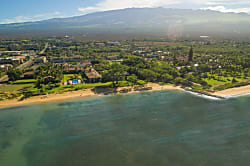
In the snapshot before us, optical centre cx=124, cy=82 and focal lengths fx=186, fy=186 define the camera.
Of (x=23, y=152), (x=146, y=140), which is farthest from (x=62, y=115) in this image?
(x=146, y=140)

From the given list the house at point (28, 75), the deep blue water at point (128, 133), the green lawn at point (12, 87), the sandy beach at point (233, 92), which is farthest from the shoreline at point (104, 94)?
the house at point (28, 75)

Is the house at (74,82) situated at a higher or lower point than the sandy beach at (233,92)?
higher

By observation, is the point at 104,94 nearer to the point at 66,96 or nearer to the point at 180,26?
the point at 66,96

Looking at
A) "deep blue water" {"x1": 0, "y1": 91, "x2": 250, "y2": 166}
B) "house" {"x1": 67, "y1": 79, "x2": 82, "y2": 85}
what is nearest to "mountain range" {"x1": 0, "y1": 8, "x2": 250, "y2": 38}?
"house" {"x1": 67, "y1": 79, "x2": 82, "y2": 85}

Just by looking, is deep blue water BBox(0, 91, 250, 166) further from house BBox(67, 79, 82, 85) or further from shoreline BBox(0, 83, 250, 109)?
house BBox(67, 79, 82, 85)

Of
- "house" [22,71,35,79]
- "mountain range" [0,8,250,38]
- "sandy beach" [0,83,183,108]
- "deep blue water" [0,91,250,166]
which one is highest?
"mountain range" [0,8,250,38]

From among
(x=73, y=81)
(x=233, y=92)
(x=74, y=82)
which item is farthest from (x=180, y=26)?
(x=74, y=82)

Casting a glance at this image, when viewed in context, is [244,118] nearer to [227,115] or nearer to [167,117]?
[227,115]

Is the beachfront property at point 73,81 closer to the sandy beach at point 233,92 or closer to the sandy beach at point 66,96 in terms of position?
the sandy beach at point 66,96
